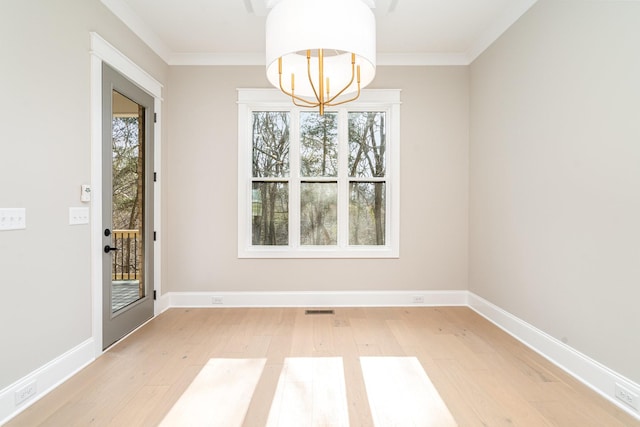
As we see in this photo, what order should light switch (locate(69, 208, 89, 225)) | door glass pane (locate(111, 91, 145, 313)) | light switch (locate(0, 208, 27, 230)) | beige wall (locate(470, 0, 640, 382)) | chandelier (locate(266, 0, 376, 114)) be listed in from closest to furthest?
chandelier (locate(266, 0, 376, 114))
light switch (locate(0, 208, 27, 230))
beige wall (locate(470, 0, 640, 382))
light switch (locate(69, 208, 89, 225))
door glass pane (locate(111, 91, 145, 313))

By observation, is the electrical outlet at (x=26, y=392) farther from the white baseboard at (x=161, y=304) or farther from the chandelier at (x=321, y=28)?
the chandelier at (x=321, y=28)

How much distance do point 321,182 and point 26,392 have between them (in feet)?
10.2

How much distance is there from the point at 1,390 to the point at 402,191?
12.3 feet

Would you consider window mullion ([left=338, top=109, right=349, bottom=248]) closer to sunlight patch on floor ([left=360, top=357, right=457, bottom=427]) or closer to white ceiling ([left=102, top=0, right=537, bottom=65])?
white ceiling ([left=102, top=0, right=537, bottom=65])

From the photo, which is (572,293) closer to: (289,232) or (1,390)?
(289,232)

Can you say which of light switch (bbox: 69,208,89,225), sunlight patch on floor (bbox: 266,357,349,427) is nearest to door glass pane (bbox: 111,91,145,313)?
light switch (bbox: 69,208,89,225)

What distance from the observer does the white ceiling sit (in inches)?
116

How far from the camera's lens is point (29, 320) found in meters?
2.02

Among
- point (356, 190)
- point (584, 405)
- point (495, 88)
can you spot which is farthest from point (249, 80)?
point (584, 405)

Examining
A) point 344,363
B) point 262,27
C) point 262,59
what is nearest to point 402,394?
point 344,363

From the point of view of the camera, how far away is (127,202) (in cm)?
310

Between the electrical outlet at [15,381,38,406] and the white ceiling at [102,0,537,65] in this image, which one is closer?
the electrical outlet at [15,381,38,406]

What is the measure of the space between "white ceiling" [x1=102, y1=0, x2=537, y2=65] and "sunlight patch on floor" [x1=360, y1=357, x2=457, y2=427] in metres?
3.04

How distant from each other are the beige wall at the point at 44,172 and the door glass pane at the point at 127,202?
16.7 inches
